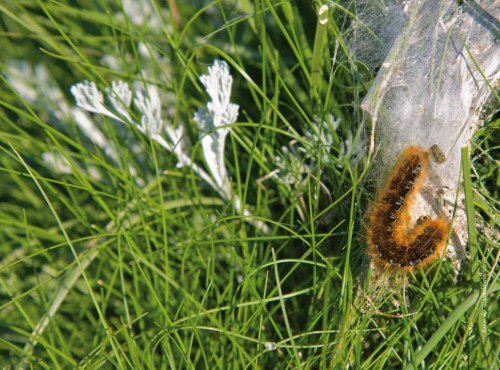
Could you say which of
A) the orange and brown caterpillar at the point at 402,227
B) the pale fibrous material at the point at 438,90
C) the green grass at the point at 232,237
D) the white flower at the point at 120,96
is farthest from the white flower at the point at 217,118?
the orange and brown caterpillar at the point at 402,227

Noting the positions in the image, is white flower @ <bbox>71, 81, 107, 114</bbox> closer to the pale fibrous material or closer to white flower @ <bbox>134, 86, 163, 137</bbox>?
white flower @ <bbox>134, 86, 163, 137</bbox>

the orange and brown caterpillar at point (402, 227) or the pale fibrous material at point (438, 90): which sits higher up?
the pale fibrous material at point (438, 90)

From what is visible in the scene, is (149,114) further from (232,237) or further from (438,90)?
(438,90)

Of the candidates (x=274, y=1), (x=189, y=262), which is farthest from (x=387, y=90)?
(x=189, y=262)

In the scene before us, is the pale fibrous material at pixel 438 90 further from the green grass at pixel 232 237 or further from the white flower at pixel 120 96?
the white flower at pixel 120 96

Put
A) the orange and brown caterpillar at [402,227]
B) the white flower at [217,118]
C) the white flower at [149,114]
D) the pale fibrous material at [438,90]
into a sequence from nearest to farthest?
the orange and brown caterpillar at [402,227] → the pale fibrous material at [438,90] → the white flower at [217,118] → the white flower at [149,114]

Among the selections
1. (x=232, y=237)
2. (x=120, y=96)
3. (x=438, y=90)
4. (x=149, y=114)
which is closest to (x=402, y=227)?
(x=438, y=90)

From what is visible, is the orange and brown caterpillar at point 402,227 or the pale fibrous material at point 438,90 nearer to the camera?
the orange and brown caterpillar at point 402,227
